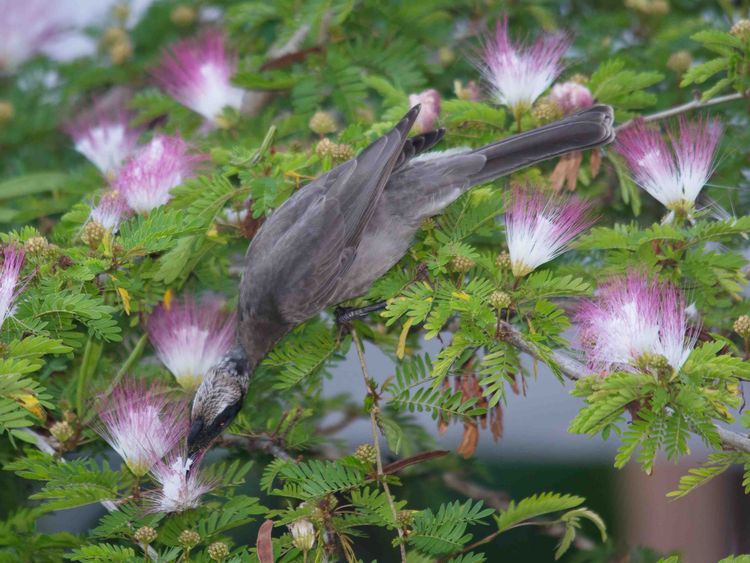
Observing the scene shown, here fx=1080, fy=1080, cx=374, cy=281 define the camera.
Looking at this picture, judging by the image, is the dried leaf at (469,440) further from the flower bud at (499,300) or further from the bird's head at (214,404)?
the bird's head at (214,404)

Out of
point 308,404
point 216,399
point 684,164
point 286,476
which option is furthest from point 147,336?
point 684,164

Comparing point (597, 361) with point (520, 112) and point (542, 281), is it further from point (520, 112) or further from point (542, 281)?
point (520, 112)

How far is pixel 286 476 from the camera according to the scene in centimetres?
354

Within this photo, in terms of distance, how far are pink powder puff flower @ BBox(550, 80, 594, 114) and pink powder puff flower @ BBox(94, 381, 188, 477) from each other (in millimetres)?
2025

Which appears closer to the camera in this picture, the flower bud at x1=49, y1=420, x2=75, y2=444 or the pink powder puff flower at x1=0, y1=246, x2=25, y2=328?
the pink powder puff flower at x1=0, y1=246, x2=25, y2=328

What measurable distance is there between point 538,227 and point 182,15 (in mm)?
3532

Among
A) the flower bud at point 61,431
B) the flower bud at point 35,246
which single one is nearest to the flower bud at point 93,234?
the flower bud at point 35,246

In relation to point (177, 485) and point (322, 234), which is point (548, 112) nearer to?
point (322, 234)

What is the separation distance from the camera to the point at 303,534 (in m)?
3.28

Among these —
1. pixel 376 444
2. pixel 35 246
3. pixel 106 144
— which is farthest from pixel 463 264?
pixel 106 144

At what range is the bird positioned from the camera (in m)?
4.38

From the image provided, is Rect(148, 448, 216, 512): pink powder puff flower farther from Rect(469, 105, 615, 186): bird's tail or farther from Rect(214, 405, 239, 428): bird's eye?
Rect(469, 105, 615, 186): bird's tail

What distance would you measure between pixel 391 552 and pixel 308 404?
37.8 inches

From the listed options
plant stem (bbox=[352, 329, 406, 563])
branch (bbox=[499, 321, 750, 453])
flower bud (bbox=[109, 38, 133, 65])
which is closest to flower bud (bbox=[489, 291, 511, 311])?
branch (bbox=[499, 321, 750, 453])
